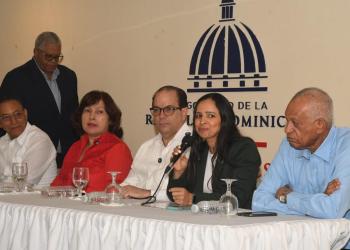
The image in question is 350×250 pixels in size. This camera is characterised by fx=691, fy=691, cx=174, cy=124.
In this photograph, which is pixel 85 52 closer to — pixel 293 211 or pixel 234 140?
pixel 234 140

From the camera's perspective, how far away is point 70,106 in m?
6.26

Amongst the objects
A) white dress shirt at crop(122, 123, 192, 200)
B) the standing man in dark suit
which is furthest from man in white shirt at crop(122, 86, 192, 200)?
the standing man in dark suit

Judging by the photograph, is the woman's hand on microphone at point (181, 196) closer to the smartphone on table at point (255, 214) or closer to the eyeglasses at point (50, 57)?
the smartphone on table at point (255, 214)

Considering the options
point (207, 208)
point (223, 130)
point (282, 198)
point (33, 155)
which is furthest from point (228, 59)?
point (207, 208)

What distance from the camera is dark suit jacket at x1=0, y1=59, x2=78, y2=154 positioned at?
608 centimetres

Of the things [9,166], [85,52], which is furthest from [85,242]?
[85,52]

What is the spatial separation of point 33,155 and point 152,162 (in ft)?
4.08

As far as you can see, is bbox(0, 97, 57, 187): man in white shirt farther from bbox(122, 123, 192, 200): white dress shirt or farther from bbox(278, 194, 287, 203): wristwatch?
bbox(278, 194, 287, 203): wristwatch

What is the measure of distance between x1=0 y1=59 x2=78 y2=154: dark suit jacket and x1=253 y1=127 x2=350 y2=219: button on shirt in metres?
2.88

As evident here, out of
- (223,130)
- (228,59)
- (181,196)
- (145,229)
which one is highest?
(228,59)

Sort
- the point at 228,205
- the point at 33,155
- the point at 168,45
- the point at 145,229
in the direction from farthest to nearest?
the point at 168,45 → the point at 33,155 → the point at 228,205 → the point at 145,229

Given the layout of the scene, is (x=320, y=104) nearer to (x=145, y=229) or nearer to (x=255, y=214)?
(x=255, y=214)

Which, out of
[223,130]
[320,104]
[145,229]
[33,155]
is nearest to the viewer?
[145,229]

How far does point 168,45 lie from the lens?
225 inches
